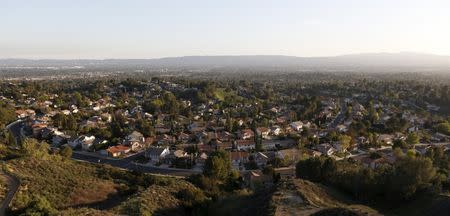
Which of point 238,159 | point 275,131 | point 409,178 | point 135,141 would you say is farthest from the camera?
point 275,131

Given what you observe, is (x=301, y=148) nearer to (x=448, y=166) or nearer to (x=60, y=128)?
(x=448, y=166)

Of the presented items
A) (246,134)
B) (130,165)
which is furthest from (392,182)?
(246,134)

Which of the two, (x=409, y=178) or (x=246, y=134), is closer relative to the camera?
(x=409, y=178)

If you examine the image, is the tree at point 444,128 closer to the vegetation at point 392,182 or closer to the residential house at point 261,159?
the residential house at point 261,159

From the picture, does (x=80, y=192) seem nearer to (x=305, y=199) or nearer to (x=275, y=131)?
(x=305, y=199)

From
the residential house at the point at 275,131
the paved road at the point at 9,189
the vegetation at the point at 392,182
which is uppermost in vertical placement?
the paved road at the point at 9,189

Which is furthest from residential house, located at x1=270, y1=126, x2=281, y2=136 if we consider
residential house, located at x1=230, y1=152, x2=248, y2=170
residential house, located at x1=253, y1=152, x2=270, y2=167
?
residential house, located at x1=253, y1=152, x2=270, y2=167

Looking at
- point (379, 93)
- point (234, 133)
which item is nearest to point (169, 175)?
point (234, 133)

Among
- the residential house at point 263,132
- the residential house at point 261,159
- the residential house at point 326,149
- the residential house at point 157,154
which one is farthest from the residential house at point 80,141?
the residential house at point 326,149
